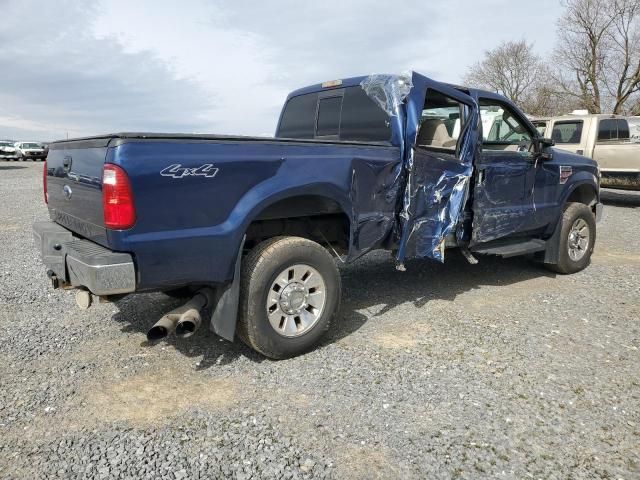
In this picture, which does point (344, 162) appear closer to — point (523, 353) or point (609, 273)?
point (523, 353)

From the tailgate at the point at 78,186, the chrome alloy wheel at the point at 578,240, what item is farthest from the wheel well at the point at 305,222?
the chrome alloy wheel at the point at 578,240

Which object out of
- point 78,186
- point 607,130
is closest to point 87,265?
point 78,186

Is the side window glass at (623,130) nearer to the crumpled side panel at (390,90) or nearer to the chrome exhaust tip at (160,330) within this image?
the crumpled side panel at (390,90)

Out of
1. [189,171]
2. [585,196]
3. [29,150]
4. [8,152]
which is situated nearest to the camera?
[189,171]

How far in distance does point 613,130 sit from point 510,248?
9.01m

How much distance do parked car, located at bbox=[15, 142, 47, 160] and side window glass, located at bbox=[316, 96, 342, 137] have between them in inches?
1596

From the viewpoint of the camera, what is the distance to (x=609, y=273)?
20.9 ft

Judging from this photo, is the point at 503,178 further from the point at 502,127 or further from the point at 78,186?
the point at 78,186

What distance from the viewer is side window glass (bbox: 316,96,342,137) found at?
5.04 meters

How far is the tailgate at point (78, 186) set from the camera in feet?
10.2

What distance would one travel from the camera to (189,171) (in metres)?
3.09

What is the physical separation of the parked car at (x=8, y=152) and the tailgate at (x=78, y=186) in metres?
41.2

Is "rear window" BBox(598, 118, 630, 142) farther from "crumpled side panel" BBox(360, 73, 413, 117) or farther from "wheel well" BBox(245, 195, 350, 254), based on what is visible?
"wheel well" BBox(245, 195, 350, 254)

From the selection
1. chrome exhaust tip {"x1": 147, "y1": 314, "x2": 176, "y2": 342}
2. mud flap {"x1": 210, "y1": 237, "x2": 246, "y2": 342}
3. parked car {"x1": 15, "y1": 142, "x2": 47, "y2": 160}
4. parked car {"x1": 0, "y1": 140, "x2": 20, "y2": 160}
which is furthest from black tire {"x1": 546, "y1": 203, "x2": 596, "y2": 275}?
parked car {"x1": 0, "y1": 140, "x2": 20, "y2": 160}
